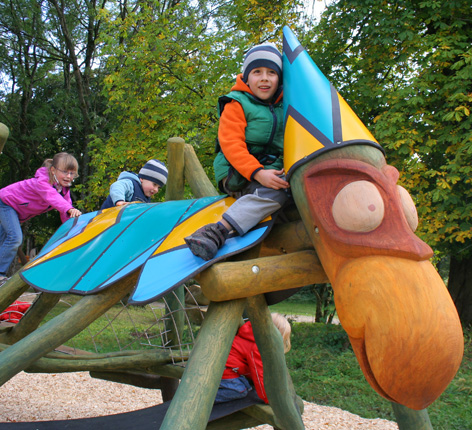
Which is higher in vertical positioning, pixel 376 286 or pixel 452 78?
pixel 452 78

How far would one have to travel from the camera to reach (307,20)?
8.62m

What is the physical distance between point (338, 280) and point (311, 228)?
8.5 inches

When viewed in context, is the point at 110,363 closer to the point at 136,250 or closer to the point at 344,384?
the point at 136,250

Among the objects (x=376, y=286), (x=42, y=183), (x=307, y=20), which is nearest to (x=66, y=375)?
(x=42, y=183)

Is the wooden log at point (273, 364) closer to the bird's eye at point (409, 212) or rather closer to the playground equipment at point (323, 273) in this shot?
the playground equipment at point (323, 273)

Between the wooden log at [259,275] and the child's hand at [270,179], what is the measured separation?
275 millimetres

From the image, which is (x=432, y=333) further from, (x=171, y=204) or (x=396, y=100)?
(x=396, y=100)

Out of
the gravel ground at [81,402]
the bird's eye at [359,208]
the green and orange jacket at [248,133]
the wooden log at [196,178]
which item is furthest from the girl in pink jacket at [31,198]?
the bird's eye at [359,208]

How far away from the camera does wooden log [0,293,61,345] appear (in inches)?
131

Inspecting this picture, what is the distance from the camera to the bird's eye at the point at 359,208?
1.54m

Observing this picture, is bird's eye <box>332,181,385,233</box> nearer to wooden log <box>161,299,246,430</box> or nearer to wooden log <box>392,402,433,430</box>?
wooden log <box>161,299,246,430</box>

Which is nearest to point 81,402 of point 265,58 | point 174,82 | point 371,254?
point 265,58

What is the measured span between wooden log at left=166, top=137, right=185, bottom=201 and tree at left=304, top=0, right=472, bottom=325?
3.15 m

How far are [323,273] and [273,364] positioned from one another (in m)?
0.80
